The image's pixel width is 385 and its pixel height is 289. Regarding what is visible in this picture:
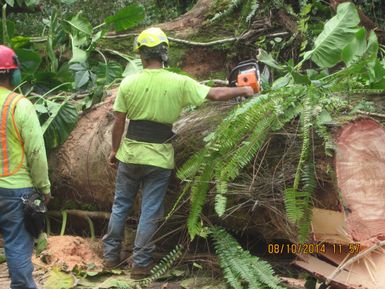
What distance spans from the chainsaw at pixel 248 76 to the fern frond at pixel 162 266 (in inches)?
56.3

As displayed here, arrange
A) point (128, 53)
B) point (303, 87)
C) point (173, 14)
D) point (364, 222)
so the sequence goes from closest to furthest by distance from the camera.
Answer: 1. point (364, 222)
2. point (303, 87)
3. point (128, 53)
4. point (173, 14)

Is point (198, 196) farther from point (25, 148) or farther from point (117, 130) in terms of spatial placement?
point (25, 148)

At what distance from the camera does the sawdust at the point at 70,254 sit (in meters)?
5.23

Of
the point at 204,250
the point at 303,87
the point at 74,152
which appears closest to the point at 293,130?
the point at 303,87

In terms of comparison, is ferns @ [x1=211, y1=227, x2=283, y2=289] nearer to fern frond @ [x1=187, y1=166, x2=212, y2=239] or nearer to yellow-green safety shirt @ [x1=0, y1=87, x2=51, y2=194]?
fern frond @ [x1=187, y1=166, x2=212, y2=239]

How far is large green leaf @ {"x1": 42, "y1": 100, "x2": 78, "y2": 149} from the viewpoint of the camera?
613 cm

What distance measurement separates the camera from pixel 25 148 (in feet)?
13.3

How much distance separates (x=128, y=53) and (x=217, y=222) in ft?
12.1

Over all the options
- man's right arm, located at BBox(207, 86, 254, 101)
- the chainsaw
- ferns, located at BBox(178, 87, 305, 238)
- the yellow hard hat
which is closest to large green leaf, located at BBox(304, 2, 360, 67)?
→ the chainsaw

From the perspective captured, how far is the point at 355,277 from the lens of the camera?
161 inches

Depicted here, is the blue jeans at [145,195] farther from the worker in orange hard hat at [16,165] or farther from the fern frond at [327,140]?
the fern frond at [327,140]

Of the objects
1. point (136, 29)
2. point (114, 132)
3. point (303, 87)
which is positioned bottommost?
point (114, 132)

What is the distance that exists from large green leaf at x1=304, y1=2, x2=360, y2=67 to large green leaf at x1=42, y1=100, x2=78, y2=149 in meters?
2.52

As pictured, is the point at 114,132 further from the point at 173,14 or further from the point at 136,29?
the point at 173,14
